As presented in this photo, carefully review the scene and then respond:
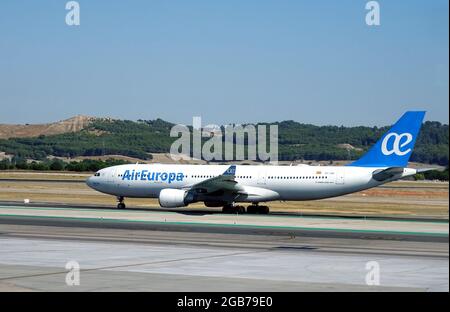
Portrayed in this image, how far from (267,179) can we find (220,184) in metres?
3.72

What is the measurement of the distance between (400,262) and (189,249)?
352 inches

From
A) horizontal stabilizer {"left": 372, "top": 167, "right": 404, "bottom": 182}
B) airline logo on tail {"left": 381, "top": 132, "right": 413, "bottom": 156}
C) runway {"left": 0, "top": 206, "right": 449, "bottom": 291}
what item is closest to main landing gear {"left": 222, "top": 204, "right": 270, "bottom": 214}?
horizontal stabilizer {"left": 372, "top": 167, "right": 404, "bottom": 182}

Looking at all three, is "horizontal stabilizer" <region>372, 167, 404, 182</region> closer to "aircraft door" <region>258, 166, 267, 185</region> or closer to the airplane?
the airplane

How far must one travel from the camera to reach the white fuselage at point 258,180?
2393 inches

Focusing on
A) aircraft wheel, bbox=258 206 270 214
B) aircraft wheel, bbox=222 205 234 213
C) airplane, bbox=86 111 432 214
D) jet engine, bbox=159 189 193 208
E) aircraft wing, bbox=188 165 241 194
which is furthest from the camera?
aircraft wheel, bbox=258 206 270 214

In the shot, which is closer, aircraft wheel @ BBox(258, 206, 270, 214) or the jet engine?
the jet engine

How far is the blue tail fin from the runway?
822 cm

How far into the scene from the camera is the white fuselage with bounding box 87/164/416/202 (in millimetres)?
60784

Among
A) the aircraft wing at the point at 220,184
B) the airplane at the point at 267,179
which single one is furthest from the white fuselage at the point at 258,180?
the aircraft wing at the point at 220,184

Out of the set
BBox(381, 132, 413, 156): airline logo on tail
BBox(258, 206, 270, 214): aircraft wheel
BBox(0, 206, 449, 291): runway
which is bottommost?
BBox(0, 206, 449, 291): runway

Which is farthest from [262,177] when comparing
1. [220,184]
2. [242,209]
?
[220,184]

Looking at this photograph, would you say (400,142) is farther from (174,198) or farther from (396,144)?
(174,198)

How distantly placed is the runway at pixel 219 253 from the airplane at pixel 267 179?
785 centimetres

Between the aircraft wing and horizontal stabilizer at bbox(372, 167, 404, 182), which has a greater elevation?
horizontal stabilizer at bbox(372, 167, 404, 182)
